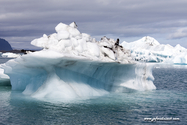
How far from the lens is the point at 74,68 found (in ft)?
51.4

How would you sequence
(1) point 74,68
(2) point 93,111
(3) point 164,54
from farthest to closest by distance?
(3) point 164,54 < (1) point 74,68 < (2) point 93,111

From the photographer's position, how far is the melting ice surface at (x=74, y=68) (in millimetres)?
14992

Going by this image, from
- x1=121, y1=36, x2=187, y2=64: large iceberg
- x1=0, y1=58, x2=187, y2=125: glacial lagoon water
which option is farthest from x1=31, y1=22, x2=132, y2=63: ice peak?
x1=121, y1=36, x2=187, y2=64: large iceberg

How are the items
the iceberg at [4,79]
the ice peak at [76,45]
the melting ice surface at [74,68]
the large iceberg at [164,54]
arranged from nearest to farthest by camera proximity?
the melting ice surface at [74,68] < the ice peak at [76,45] < the iceberg at [4,79] < the large iceberg at [164,54]

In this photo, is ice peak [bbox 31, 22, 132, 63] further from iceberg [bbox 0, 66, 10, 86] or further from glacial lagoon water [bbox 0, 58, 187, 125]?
iceberg [bbox 0, 66, 10, 86]

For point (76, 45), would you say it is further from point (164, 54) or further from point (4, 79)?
point (164, 54)

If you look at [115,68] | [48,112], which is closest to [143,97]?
[115,68]

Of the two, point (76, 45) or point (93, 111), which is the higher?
point (76, 45)

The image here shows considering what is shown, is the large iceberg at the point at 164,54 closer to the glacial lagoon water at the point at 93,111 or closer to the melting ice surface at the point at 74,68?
the melting ice surface at the point at 74,68

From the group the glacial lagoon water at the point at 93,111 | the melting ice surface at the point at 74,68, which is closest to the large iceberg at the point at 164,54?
the melting ice surface at the point at 74,68

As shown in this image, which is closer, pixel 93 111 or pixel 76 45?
pixel 93 111

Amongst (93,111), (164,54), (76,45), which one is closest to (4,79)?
(76,45)

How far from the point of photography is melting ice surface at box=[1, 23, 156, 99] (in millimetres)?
14992

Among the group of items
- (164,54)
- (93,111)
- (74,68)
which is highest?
(164,54)
